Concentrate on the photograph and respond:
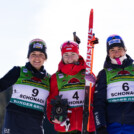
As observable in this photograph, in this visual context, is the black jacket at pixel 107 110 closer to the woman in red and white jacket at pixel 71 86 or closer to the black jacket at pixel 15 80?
the woman in red and white jacket at pixel 71 86

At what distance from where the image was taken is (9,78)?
486cm

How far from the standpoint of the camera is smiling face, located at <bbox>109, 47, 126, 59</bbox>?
459 cm

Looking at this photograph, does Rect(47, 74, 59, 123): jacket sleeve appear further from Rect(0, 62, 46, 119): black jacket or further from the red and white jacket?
Rect(0, 62, 46, 119): black jacket

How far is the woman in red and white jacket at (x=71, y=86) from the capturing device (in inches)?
185

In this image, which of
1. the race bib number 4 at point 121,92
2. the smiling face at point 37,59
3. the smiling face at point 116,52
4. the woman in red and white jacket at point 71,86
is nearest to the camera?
the race bib number 4 at point 121,92

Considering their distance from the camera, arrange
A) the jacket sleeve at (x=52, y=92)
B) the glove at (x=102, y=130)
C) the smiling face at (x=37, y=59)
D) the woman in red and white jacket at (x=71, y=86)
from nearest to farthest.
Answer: the glove at (x=102, y=130) < the woman in red and white jacket at (x=71, y=86) < the jacket sleeve at (x=52, y=92) < the smiling face at (x=37, y=59)

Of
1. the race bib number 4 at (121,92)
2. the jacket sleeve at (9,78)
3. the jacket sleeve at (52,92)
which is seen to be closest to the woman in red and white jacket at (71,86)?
the jacket sleeve at (52,92)

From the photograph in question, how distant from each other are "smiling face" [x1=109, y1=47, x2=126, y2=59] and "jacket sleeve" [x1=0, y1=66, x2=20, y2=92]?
201cm

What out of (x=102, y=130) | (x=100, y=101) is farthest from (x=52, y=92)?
(x=102, y=130)

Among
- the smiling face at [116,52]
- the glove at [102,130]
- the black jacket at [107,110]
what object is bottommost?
the glove at [102,130]

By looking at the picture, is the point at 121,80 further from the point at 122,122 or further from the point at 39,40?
the point at 39,40

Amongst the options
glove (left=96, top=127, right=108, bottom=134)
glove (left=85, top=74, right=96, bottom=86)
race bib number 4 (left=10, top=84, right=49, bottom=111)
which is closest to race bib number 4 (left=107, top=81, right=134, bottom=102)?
glove (left=85, top=74, right=96, bottom=86)

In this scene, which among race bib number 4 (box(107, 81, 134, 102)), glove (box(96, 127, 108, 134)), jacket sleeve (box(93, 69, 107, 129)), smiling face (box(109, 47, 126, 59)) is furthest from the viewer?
smiling face (box(109, 47, 126, 59))

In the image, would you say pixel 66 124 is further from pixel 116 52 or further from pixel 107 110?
pixel 116 52
